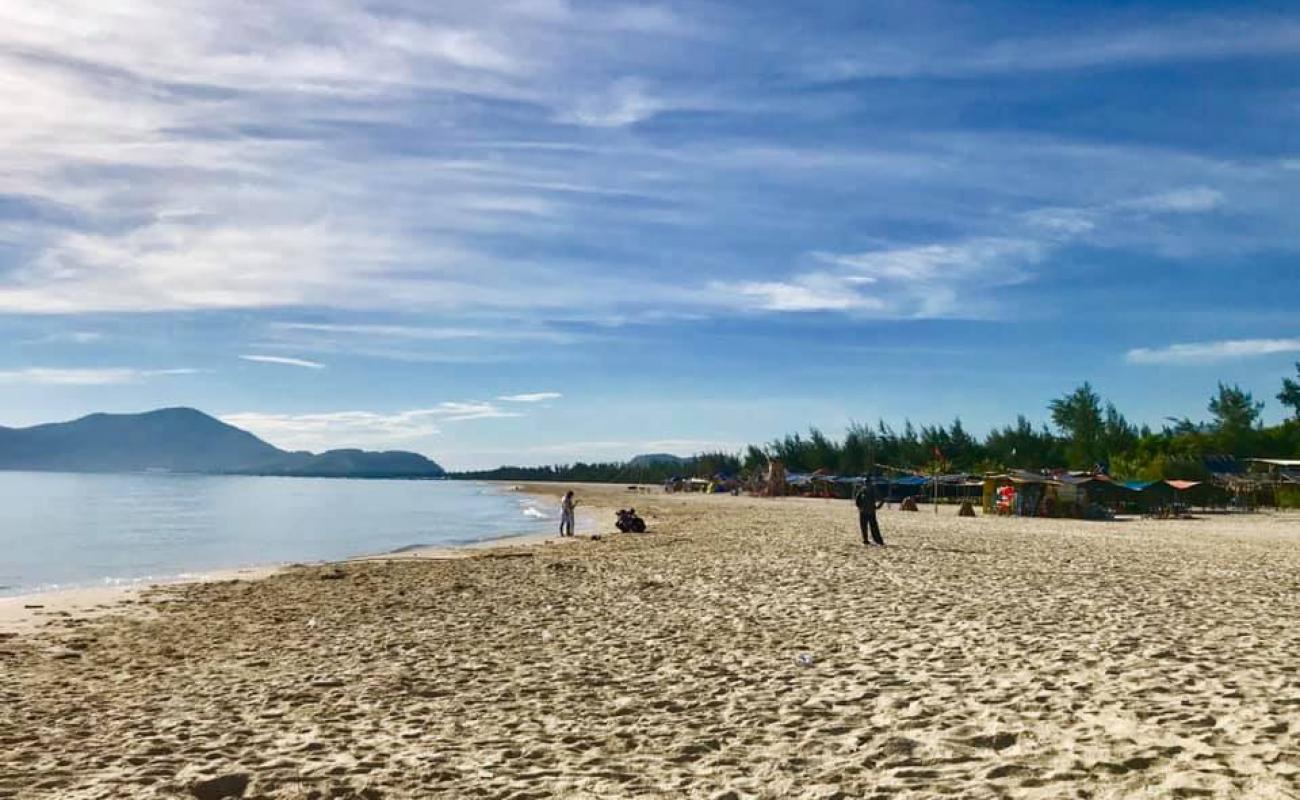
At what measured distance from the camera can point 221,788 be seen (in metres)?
5.48

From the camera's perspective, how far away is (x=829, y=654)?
8.67 metres

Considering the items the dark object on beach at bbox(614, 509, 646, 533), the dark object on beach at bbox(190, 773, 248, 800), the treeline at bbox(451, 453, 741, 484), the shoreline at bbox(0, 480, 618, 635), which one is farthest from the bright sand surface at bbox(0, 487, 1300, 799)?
the treeline at bbox(451, 453, 741, 484)

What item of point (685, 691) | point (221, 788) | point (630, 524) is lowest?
point (221, 788)

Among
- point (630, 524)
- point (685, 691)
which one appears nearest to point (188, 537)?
point (630, 524)

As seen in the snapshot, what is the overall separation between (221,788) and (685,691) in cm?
342

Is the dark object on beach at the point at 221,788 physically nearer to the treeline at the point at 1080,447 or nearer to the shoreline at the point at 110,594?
the shoreline at the point at 110,594

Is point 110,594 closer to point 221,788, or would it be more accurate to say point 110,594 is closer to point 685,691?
point 221,788

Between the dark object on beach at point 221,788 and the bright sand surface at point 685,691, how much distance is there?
2 centimetres

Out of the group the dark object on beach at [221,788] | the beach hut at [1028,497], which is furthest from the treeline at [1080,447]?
the dark object on beach at [221,788]

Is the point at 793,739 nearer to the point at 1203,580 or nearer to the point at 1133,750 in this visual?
the point at 1133,750

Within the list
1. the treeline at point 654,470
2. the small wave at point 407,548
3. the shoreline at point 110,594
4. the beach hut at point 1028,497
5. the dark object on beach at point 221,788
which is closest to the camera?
the dark object on beach at point 221,788

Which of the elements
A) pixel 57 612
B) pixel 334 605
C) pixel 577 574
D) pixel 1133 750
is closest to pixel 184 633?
pixel 334 605

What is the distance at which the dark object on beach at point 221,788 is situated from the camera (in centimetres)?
539

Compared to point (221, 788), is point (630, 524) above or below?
above
